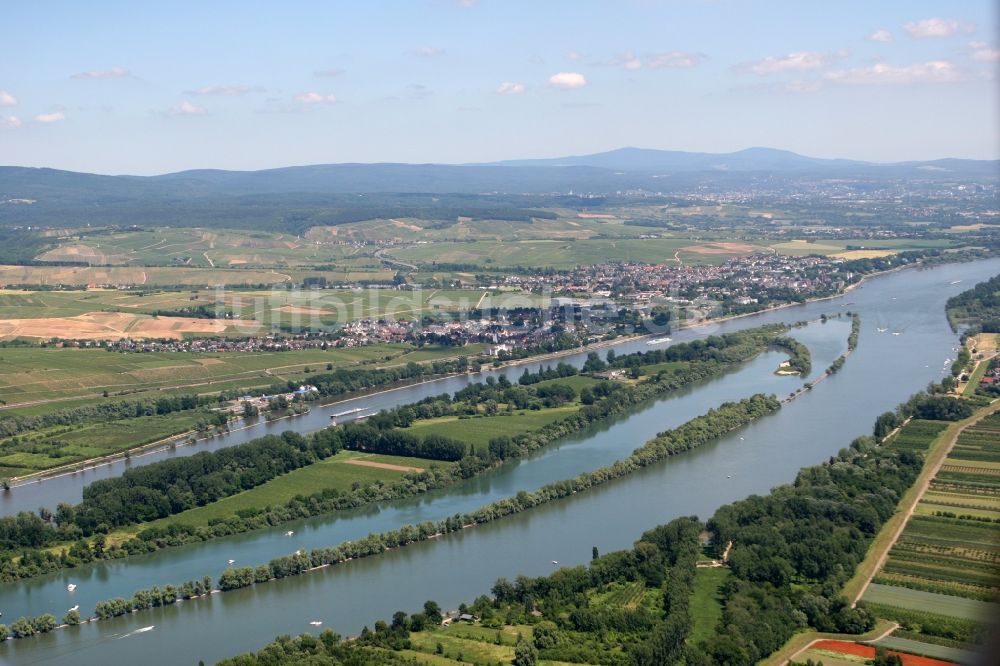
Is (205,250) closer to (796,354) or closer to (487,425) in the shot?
→ (796,354)

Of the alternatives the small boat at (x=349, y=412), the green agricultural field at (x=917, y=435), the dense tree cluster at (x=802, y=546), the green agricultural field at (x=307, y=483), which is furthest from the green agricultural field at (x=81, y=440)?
the green agricultural field at (x=917, y=435)

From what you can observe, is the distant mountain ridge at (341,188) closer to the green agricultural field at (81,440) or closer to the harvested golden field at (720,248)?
the harvested golden field at (720,248)

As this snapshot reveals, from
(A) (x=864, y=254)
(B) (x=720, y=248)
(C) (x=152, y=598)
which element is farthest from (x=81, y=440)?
(A) (x=864, y=254)

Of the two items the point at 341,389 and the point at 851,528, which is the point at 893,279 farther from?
the point at 851,528

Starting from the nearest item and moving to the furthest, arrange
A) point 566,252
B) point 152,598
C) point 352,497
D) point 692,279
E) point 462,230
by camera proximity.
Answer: point 152,598 → point 352,497 → point 692,279 → point 566,252 → point 462,230

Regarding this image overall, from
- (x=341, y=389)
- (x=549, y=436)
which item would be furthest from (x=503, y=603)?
(x=341, y=389)

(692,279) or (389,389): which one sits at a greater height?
(692,279)

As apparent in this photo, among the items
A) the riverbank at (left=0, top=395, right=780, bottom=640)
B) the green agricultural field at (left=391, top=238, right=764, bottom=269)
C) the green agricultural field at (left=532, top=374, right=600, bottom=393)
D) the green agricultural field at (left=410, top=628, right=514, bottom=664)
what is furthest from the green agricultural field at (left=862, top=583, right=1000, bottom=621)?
the green agricultural field at (left=391, top=238, right=764, bottom=269)
